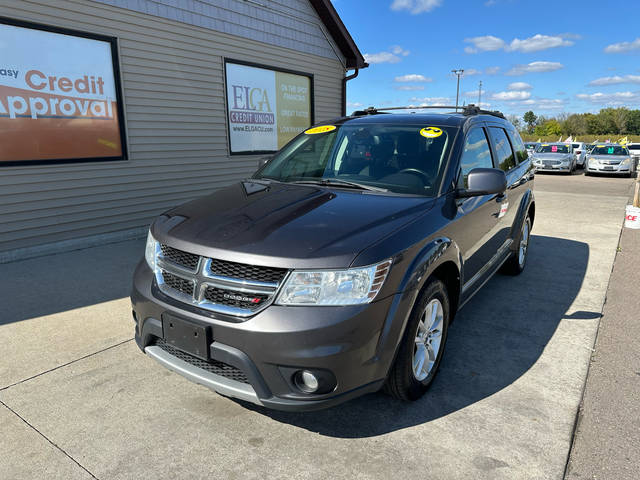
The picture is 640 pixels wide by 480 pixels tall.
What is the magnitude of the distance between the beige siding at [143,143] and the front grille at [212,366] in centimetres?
453

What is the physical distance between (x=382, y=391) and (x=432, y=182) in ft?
4.58

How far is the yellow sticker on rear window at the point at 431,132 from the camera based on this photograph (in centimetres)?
340

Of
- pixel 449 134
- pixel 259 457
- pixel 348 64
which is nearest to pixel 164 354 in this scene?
pixel 259 457

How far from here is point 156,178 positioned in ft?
24.2

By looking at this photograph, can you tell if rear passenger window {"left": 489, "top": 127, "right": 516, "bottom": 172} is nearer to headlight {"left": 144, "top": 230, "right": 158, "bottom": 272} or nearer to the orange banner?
headlight {"left": 144, "top": 230, "right": 158, "bottom": 272}

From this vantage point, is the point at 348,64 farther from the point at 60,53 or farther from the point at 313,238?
the point at 313,238

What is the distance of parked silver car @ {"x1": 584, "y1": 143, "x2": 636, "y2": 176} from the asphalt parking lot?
62.4ft

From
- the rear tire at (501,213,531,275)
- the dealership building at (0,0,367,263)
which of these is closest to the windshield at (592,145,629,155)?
the dealership building at (0,0,367,263)

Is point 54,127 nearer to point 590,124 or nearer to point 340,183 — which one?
point 340,183

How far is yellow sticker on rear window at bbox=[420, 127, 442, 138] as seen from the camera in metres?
3.40

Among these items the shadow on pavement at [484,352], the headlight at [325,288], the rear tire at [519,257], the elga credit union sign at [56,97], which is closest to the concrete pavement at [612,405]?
the shadow on pavement at [484,352]

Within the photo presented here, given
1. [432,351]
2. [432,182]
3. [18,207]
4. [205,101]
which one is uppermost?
[205,101]

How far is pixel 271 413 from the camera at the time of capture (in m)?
2.69

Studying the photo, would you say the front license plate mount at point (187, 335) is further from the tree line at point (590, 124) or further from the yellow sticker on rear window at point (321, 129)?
the tree line at point (590, 124)
